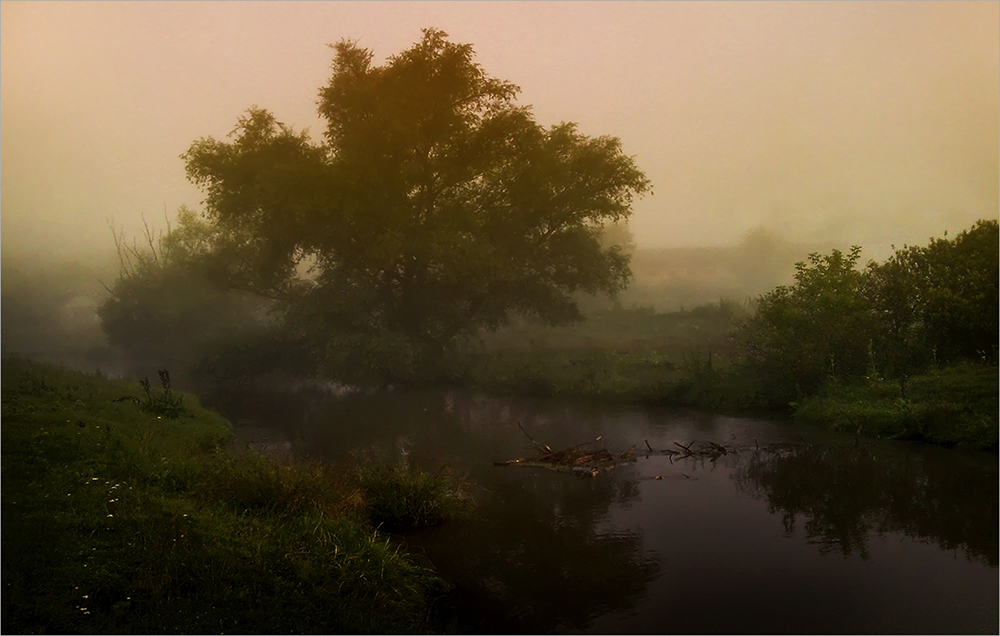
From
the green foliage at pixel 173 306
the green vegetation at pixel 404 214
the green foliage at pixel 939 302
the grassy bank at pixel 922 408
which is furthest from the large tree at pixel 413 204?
the grassy bank at pixel 922 408

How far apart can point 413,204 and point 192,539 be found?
18.1 metres

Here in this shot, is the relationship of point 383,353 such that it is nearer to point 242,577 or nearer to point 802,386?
point 802,386

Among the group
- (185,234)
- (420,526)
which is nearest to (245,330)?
(185,234)

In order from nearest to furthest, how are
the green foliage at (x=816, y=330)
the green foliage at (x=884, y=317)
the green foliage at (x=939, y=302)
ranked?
the green foliage at (x=939, y=302) < the green foliage at (x=884, y=317) < the green foliage at (x=816, y=330)

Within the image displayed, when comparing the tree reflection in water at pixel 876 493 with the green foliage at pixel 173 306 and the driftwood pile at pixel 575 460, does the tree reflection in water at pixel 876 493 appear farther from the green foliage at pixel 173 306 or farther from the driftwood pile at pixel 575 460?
the green foliage at pixel 173 306

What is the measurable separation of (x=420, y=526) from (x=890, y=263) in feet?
52.0

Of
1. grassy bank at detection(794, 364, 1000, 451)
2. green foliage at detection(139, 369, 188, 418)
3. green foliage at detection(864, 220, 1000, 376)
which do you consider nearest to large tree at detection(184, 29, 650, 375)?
green foliage at detection(139, 369, 188, 418)

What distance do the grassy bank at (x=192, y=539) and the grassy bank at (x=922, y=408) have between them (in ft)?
35.1

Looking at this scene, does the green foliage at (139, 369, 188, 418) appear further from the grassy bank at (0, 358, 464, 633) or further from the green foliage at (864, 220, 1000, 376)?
the green foliage at (864, 220, 1000, 376)

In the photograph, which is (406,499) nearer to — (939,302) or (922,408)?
(922,408)

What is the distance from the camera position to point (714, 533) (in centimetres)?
1135

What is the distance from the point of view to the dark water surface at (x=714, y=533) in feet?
28.5

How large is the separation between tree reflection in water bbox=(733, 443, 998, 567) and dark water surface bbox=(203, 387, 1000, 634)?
43 millimetres

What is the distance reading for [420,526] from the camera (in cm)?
1138
